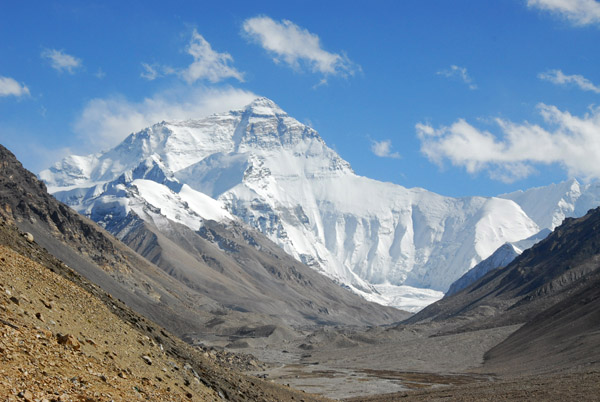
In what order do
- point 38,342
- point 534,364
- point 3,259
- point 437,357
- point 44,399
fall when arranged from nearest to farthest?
point 44,399 < point 38,342 < point 3,259 < point 534,364 < point 437,357

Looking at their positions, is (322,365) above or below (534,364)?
below

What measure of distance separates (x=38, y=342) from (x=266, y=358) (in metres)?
143

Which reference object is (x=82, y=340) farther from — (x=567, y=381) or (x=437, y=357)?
(x=437, y=357)

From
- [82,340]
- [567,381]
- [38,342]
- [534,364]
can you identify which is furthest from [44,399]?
[534,364]

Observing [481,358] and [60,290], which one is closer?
[60,290]

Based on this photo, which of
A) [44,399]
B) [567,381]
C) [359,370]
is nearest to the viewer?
[44,399]

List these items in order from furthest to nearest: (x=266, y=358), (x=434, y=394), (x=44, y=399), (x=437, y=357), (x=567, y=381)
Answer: (x=266, y=358) → (x=437, y=357) → (x=434, y=394) → (x=567, y=381) → (x=44, y=399)

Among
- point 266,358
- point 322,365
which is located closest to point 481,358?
point 322,365

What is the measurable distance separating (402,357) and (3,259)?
137327 millimetres

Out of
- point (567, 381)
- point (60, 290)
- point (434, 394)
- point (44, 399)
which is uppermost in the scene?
point (567, 381)

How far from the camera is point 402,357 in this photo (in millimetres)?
156750

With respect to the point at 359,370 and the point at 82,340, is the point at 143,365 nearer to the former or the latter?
the point at 82,340

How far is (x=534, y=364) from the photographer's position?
99.8 meters

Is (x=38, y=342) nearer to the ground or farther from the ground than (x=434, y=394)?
nearer to the ground
